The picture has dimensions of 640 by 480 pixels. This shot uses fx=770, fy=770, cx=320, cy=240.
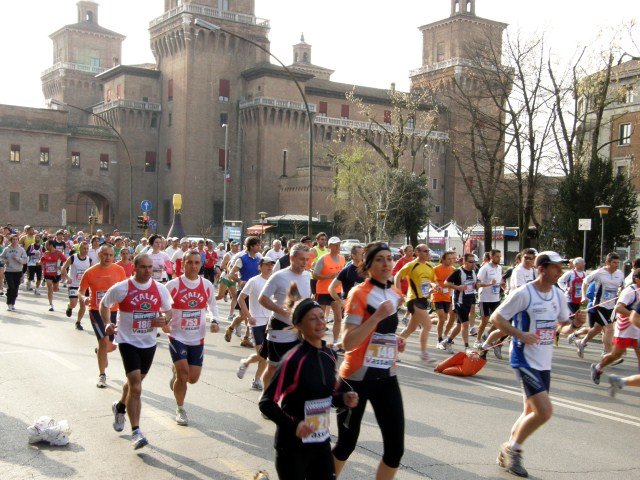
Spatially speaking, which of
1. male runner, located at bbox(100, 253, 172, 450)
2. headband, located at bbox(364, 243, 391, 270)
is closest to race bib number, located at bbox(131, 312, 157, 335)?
male runner, located at bbox(100, 253, 172, 450)

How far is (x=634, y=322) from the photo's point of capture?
775 cm

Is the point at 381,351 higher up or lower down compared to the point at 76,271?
higher up

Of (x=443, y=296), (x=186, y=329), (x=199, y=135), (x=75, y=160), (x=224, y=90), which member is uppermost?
(x=224, y=90)

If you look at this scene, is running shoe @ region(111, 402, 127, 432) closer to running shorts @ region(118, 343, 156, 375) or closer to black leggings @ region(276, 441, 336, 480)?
running shorts @ region(118, 343, 156, 375)

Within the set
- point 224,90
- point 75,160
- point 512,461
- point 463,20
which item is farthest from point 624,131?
point 512,461

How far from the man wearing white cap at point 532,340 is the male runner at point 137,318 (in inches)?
128

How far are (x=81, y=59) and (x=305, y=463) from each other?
317 ft

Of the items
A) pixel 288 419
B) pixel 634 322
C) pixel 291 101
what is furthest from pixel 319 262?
pixel 291 101

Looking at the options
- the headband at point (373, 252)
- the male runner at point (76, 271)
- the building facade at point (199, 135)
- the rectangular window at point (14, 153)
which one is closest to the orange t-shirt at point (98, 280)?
the male runner at point (76, 271)

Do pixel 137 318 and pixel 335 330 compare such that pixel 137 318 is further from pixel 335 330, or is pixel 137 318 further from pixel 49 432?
pixel 335 330

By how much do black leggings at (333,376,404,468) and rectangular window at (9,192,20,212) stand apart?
71875 mm

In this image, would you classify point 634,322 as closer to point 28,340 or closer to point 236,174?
point 28,340

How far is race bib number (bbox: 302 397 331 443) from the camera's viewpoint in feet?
14.0

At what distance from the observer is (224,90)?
246 feet
